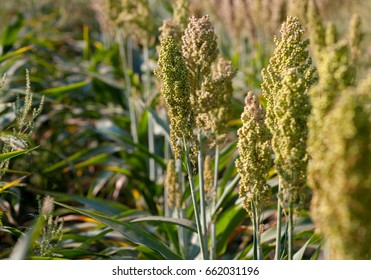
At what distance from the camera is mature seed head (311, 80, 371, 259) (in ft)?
2.67

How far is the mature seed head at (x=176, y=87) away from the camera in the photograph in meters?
1.38

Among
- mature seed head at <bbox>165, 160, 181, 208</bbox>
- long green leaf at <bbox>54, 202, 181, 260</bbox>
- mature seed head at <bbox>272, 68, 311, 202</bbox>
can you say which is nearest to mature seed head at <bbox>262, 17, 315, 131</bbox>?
mature seed head at <bbox>272, 68, 311, 202</bbox>

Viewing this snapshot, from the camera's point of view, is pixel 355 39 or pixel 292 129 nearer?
pixel 292 129

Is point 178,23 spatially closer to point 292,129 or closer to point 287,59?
point 287,59

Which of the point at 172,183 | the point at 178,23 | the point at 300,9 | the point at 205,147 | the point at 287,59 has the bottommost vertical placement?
the point at 172,183

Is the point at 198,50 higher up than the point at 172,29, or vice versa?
the point at 172,29

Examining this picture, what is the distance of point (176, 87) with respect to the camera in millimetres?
1388

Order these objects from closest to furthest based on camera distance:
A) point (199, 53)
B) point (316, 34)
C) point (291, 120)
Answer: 1. point (291, 120)
2. point (199, 53)
3. point (316, 34)

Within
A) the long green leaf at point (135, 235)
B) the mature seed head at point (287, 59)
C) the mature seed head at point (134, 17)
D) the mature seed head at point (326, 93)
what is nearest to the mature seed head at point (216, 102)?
the mature seed head at point (287, 59)

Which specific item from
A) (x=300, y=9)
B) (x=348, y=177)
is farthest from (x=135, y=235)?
(x=300, y=9)

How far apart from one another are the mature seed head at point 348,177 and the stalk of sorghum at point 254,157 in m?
0.42

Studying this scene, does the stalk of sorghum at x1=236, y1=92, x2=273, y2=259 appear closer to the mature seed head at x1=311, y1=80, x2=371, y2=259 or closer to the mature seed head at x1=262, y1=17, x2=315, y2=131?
the mature seed head at x1=262, y1=17, x2=315, y2=131

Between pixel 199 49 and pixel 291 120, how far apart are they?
1.63 feet
